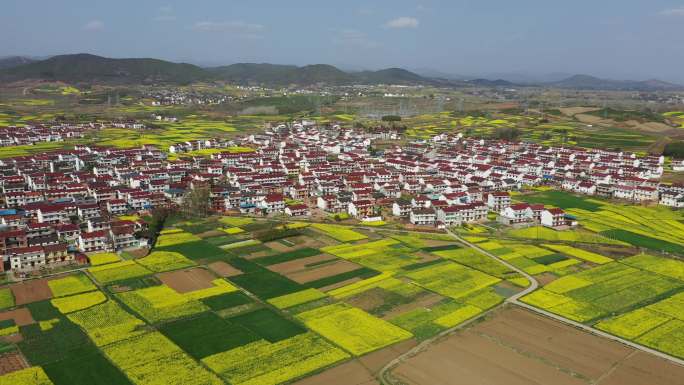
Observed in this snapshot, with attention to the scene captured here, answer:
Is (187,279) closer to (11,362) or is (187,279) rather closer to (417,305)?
(11,362)

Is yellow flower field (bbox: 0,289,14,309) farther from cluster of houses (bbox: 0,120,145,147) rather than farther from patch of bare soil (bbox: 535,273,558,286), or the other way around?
cluster of houses (bbox: 0,120,145,147)

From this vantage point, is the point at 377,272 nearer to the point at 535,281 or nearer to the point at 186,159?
the point at 535,281

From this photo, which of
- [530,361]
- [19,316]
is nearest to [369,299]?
[530,361]

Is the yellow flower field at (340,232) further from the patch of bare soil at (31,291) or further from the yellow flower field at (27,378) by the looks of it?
the yellow flower field at (27,378)

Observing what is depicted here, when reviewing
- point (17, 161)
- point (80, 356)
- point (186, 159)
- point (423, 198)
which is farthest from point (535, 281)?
point (17, 161)

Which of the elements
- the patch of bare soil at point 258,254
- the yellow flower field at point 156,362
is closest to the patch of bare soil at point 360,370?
the yellow flower field at point 156,362

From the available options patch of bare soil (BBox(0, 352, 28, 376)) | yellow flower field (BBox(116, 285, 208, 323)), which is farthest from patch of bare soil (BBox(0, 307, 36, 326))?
yellow flower field (BBox(116, 285, 208, 323))
